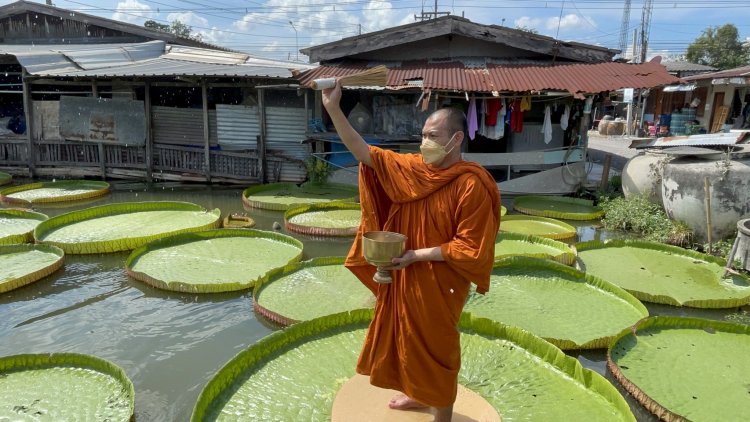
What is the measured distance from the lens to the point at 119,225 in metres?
7.20

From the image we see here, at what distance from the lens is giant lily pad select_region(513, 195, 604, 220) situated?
8422 mm

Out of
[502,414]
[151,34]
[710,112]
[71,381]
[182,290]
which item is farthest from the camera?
[710,112]

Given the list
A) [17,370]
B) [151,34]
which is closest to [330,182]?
[17,370]

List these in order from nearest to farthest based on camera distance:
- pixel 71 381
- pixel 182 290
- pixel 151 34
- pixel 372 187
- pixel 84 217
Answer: pixel 372 187 → pixel 71 381 → pixel 182 290 → pixel 84 217 → pixel 151 34

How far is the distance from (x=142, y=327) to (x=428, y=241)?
11.1 feet

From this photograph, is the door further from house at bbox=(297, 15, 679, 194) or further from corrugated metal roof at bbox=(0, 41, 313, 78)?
corrugated metal roof at bbox=(0, 41, 313, 78)

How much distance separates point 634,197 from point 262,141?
7506 mm

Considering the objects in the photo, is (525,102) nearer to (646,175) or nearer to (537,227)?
(646,175)

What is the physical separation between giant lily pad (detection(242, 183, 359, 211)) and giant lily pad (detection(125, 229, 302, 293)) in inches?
82.5

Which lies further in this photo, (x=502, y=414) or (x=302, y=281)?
(x=302, y=281)

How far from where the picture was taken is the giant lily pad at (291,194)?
29.1 feet

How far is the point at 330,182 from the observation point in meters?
10.6

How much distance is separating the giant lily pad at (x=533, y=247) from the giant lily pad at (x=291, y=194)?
3274 mm

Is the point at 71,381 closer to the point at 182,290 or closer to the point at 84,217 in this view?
the point at 182,290
